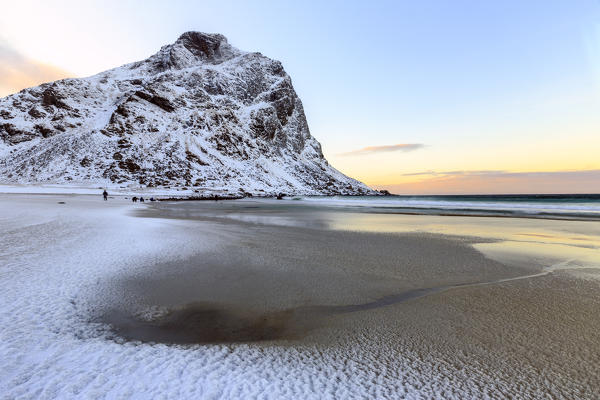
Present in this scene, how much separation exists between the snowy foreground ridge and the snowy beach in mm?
102401

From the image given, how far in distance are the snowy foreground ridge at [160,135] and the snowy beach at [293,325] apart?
102401 mm

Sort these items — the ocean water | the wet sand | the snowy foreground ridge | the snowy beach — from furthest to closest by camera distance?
the snowy foreground ridge < the ocean water < the wet sand < the snowy beach

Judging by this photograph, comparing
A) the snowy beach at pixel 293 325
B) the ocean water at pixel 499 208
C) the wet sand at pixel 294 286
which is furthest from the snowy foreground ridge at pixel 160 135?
the snowy beach at pixel 293 325

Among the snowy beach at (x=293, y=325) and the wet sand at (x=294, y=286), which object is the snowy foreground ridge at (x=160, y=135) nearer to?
the wet sand at (x=294, y=286)

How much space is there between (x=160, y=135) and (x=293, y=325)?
133775mm

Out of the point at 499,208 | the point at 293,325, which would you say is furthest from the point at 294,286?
the point at 499,208

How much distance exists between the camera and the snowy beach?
9.87 ft

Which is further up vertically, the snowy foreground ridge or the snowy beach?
the snowy foreground ridge

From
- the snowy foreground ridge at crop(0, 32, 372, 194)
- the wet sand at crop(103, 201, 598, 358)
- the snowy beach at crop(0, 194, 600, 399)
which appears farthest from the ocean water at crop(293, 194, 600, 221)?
the snowy foreground ridge at crop(0, 32, 372, 194)

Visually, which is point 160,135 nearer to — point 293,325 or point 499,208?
point 499,208

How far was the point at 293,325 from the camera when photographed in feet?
14.9

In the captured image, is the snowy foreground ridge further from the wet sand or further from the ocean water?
the wet sand

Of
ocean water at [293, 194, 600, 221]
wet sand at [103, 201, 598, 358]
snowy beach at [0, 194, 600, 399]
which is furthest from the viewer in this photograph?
ocean water at [293, 194, 600, 221]

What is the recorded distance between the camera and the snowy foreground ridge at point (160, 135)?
104 meters
